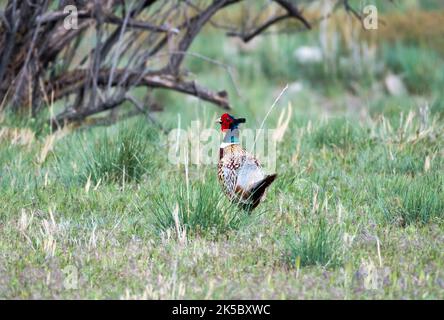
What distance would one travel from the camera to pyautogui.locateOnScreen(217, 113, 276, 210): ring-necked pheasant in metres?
5.22

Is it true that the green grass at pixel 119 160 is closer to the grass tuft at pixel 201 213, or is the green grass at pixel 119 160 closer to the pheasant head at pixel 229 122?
the pheasant head at pixel 229 122

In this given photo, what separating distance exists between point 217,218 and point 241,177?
0.92ft

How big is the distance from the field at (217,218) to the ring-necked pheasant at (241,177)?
10 centimetres

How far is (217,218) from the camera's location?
16.9ft

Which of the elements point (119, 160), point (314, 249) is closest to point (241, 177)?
point (314, 249)

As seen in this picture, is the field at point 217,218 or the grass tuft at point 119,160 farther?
the grass tuft at point 119,160

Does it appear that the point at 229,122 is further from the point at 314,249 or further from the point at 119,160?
the point at 314,249

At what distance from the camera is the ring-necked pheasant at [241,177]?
5219mm

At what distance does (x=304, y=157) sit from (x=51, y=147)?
70.3 inches

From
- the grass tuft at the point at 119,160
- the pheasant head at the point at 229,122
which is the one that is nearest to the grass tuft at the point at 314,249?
the pheasant head at the point at 229,122

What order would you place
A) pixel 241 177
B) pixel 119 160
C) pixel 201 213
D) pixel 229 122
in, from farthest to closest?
pixel 119 160
pixel 229 122
pixel 241 177
pixel 201 213

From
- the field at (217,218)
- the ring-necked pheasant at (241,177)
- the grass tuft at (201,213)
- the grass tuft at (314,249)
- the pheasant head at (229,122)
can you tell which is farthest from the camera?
the pheasant head at (229,122)

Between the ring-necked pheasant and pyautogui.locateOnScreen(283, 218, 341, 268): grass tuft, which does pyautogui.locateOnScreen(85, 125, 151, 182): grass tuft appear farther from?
pyautogui.locateOnScreen(283, 218, 341, 268): grass tuft
